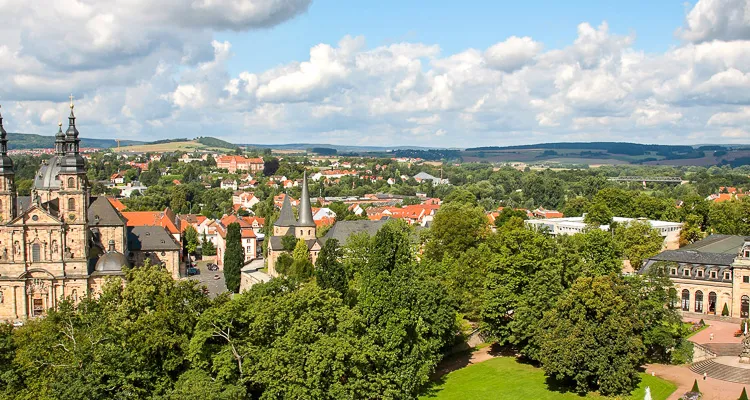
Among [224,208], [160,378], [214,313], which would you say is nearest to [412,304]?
[214,313]

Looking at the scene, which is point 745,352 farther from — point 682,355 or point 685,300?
point 685,300

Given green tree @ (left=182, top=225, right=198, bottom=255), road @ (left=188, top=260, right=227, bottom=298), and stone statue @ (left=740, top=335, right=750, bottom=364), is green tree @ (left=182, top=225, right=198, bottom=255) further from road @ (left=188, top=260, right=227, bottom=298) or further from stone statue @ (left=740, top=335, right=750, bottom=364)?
stone statue @ (left=740, top=335, right=750, bottom=364)

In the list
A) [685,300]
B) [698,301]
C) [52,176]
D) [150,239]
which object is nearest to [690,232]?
[685,300]

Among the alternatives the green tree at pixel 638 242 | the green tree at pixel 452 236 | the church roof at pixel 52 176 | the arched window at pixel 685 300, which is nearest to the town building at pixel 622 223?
the green tree at pixel 638 242

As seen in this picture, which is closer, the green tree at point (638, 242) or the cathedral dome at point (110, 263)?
the cathedral dome at point (110, 263)

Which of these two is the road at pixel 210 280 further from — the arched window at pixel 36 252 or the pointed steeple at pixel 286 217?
the arched window at pixel 36 252

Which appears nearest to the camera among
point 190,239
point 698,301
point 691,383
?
point 691,383
